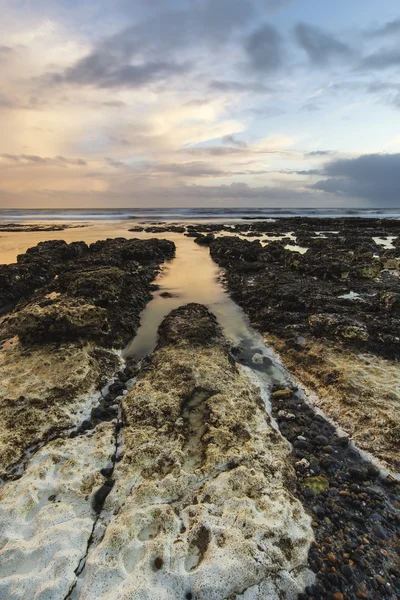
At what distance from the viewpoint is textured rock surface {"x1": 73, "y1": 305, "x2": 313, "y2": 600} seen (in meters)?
2.88

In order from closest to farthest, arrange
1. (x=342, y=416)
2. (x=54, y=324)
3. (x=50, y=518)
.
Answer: (x=50, y=518), (x=342, y=416), (x=54, y=324)

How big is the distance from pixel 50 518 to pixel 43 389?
263cm

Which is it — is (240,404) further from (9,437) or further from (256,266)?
(256,266)

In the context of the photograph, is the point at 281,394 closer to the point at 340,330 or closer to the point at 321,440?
the point at 321,440

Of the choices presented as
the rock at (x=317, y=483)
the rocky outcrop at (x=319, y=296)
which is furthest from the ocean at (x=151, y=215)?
the rock at (x=317, y=483)

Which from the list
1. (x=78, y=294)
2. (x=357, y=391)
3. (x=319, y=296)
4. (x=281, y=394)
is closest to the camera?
(x=357, y=391)

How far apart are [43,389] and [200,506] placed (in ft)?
11.9

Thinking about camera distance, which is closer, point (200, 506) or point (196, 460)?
point (200, 506)

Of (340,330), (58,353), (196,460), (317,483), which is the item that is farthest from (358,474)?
(58,353)

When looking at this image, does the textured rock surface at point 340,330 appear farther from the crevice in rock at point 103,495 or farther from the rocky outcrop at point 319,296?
the crevice in rock at point 103,495

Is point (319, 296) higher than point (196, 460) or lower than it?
higher

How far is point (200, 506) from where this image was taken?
11.7ft

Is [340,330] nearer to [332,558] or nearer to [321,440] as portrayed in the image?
[321,440]

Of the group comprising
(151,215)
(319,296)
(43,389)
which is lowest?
(43,389)
